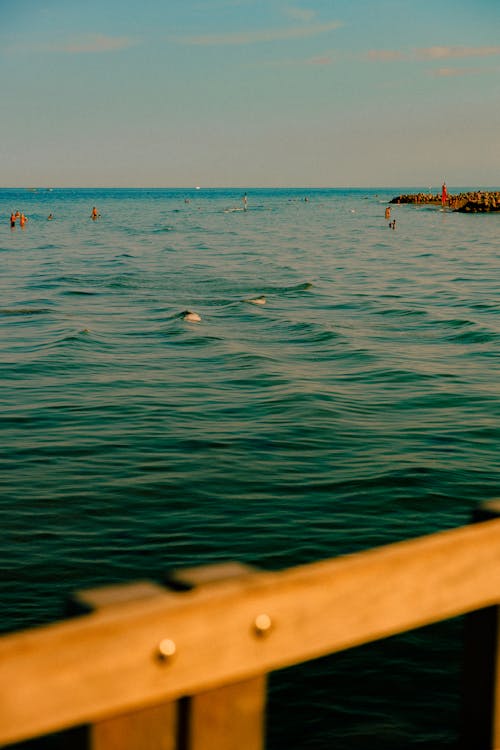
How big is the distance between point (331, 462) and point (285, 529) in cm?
222

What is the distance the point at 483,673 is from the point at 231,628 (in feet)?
3.01

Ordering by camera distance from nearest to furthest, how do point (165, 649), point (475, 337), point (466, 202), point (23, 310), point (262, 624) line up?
point (165, 649), point (262, 624), point (475, 337), point (23, 310), point (466, 202)

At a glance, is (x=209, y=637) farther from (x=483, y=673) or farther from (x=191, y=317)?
(x=191, y=317)

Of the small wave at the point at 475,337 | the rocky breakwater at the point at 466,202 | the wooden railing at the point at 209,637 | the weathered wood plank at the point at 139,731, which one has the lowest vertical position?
the small wave at the point at 475,337

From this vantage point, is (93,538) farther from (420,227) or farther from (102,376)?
(420,227)

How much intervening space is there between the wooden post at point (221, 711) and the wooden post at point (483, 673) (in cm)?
72

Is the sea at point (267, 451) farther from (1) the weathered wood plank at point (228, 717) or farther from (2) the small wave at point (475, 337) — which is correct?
(1) the weathered wood plank at point (228, 717)

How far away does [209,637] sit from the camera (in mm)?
1807

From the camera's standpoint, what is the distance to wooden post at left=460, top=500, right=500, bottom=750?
93.0 inches

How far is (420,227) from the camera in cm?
7150

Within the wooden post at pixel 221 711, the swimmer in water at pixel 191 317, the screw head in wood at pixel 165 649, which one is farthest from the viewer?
the swimmer in water at pixel 191 317

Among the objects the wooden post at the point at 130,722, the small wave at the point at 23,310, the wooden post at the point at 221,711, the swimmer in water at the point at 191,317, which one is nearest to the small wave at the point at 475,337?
the swimmer in water at the point at 191,317

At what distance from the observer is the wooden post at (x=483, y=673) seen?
2363mm

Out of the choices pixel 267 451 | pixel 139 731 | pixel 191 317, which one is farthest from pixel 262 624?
pixel 191 317
